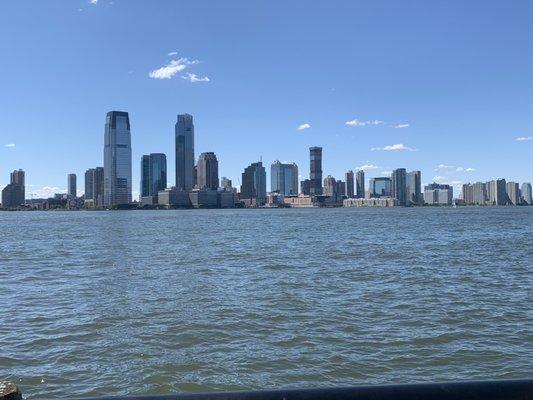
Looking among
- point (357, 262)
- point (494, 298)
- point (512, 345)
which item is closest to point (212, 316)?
point (512, 345)

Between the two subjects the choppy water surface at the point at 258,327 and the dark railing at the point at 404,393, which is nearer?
the dark railing at the point at 404,393

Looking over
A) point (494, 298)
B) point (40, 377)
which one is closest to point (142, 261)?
point (494, 298)

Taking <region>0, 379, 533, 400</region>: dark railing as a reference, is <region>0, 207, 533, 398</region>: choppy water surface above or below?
below

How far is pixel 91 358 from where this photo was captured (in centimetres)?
1339

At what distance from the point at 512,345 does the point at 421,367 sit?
140 inches

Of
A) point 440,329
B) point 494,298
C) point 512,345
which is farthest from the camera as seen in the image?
point 494,298

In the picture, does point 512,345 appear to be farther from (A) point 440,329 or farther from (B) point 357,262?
(B) point 357,262

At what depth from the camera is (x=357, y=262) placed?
1407 inches

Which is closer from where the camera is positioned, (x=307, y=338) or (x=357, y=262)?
(x=307, y=338)

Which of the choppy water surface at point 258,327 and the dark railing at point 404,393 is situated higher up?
the dark railing at point 404,393

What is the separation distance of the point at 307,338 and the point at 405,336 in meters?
2.70

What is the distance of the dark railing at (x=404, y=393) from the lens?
8.80 feet

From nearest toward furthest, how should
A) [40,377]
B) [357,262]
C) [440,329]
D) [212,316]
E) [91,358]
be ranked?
[40,377] → [91,358] → [440,329] → [212,316] → [357,262]

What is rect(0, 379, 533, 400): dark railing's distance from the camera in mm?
2682
